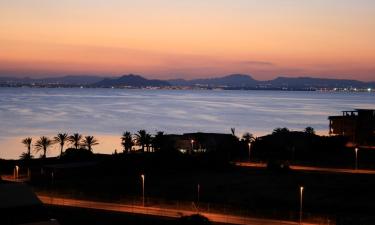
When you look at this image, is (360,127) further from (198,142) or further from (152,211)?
(152,211)

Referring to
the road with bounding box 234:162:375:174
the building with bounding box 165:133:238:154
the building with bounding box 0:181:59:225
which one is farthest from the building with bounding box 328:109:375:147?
the building with bounding box 0:181:59:225

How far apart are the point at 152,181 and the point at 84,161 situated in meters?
8.79

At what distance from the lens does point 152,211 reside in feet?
86.8

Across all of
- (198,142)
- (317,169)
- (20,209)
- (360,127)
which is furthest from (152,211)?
(360,127)

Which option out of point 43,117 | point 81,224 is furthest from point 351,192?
point 43,117

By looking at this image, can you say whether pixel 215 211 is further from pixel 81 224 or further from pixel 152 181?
pixel 152 181

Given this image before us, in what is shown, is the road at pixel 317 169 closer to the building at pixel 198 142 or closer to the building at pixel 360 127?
the building at pixel 198 142

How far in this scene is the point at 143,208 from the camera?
88.3ft

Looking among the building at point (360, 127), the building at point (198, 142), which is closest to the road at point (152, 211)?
the building at point (198, 142)

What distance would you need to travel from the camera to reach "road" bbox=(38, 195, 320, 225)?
24.1m

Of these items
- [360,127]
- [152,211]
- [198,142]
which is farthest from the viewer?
[360,127]

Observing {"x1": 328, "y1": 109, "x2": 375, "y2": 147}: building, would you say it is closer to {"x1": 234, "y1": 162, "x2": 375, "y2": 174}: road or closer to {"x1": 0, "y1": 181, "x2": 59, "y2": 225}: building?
{"x1": 234, "y1": 162, "x2": 375, "y2": 174}: road

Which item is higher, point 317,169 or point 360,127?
point 360,127

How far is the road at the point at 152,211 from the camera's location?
24.1 m
